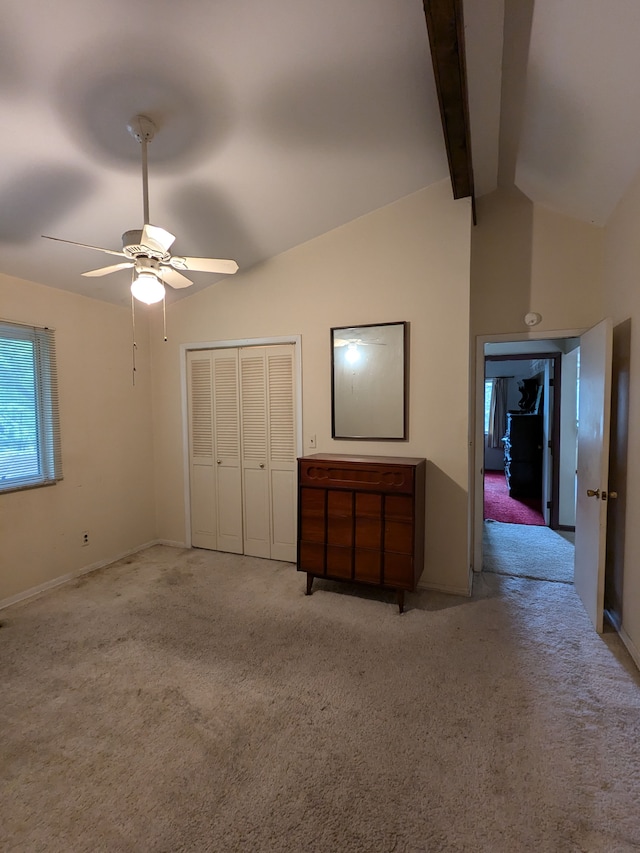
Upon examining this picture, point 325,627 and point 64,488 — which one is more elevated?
point 64,488

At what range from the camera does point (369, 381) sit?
10.4ft

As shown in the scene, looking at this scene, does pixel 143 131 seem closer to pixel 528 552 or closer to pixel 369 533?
pixel 369 533

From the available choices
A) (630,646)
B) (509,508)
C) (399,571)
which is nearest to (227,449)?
(399,571)

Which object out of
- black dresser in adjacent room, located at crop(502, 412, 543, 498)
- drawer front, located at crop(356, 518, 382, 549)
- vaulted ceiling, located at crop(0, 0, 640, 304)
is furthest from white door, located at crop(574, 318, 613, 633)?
black dresser in adjacent room, located at crop(502, 412, 543, 498)

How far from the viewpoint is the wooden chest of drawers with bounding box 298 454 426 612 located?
8.79 feet

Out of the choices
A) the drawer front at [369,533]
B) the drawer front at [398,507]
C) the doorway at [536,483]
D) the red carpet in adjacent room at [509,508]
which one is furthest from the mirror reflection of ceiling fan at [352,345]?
the red carpet in adjacent room at [509,508]

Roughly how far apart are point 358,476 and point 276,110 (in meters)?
2.16

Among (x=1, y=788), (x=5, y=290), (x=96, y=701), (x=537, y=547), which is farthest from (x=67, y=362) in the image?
(x=537, y=547)

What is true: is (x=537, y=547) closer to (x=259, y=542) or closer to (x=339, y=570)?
(x=339, y=570)

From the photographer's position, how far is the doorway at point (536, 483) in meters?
3.48

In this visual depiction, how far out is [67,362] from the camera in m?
3.30

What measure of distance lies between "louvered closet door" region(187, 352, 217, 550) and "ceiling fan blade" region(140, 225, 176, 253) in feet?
6.21

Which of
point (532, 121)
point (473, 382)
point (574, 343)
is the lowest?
point (473, 382)

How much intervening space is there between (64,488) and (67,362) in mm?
1043
